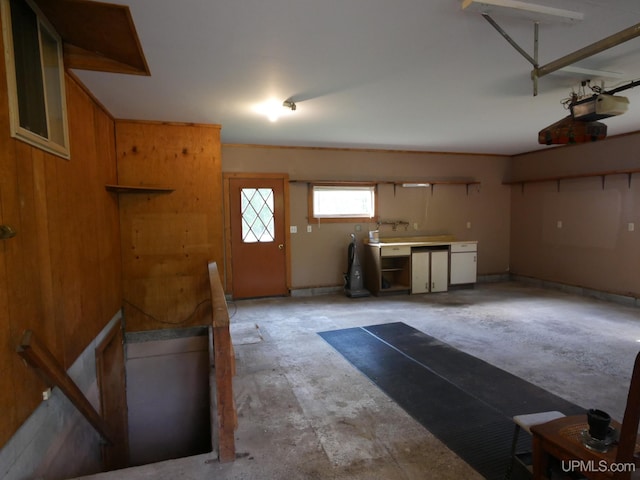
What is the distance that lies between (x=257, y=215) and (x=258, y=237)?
1.23ft

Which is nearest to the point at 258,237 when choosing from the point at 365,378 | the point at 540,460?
the point at 365,378

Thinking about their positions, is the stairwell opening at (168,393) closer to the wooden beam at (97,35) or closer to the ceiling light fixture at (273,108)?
the ceiling light fixture at (273,108)

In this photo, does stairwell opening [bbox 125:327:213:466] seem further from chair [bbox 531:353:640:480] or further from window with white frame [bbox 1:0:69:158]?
chair [bbox 531:353:640:480]

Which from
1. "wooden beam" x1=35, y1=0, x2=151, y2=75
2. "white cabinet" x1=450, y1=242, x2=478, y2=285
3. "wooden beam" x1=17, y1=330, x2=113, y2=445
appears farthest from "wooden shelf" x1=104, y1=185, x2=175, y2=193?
"white cabinet" x1=450, y1=242, x2=478, y2=285

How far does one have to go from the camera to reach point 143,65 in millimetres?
2854

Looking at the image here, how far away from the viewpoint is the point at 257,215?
245 inches

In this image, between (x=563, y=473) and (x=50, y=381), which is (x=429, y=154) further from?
(x=50, y=381)

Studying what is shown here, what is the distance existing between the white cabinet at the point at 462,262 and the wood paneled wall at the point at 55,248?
5411 mm

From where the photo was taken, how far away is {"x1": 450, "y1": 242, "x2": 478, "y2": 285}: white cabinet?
6688 millimetres

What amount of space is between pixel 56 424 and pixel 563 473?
2863 millimetres

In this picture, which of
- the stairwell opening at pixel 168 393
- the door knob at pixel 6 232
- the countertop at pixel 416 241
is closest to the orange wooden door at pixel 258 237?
the stairwell opening at pixel 168 393

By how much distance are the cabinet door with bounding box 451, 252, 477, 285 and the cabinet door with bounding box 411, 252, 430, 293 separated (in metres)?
0.57

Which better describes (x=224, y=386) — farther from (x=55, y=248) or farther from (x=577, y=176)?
(x=577, y=176)

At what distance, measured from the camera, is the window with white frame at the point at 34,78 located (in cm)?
189
